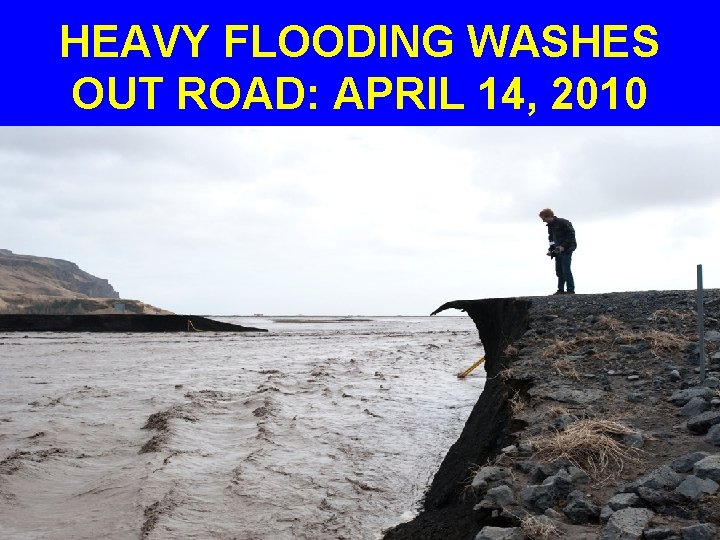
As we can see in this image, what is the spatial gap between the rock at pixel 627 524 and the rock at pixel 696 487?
0.27 meters

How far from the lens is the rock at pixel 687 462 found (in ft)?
11.8

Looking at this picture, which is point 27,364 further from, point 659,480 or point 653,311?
point 659,480

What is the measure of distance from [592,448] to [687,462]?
587mm

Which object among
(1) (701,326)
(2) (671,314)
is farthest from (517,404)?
(2) (671,314)

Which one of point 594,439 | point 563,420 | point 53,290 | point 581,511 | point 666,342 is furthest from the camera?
point 53,290

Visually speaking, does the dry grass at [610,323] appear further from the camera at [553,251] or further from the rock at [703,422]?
the camera at [553,251]

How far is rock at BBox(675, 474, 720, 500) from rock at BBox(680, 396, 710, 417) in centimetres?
124

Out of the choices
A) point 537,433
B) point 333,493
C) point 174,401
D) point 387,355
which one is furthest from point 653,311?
point 387,355

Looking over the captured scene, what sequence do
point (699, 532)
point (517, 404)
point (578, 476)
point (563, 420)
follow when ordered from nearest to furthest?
point (699, 532) < point (578, 476) < point (563, 420) < point (517, 404)

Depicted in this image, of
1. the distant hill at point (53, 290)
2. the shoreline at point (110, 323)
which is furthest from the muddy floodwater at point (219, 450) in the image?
the distant hill at point (53, 290)

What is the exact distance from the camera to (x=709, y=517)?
304 centimetres

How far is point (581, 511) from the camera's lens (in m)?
3.35

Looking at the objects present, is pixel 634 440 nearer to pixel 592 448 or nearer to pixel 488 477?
pixel 592 448

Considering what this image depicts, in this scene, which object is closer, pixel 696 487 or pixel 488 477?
pixel 696 487
